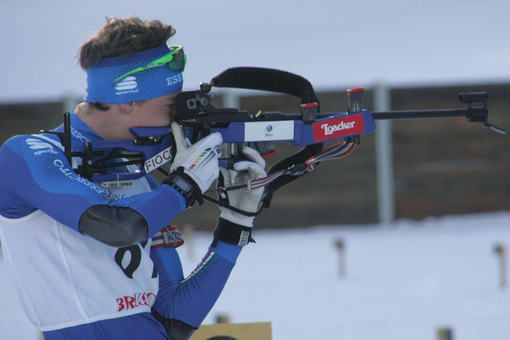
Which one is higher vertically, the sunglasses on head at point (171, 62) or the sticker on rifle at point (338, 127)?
the sunglasses on head at point (171, 62)

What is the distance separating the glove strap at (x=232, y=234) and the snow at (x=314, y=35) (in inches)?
521

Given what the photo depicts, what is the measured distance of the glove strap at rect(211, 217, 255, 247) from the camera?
2.28m

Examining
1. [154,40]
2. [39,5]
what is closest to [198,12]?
[39,5]

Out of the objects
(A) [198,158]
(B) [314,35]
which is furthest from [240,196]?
(B) [314,35]

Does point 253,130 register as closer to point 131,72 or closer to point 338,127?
point 338,127

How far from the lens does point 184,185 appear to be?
6.22ft

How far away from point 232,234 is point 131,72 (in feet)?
2.15

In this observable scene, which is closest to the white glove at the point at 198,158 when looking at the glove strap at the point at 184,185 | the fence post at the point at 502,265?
the glove strap at the point at 184,185

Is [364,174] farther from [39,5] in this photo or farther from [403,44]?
[39,5]

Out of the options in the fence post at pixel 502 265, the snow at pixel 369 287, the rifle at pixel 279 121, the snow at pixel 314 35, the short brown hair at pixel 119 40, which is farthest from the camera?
the snow at pixel 314 35

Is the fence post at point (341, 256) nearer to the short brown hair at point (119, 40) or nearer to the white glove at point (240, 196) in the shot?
the white glove at point (240, 196)

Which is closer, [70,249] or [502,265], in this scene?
[70,249]

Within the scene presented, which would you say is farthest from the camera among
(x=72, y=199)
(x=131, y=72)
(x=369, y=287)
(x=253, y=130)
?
(x=369, y=287)

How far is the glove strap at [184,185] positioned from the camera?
1.89m
